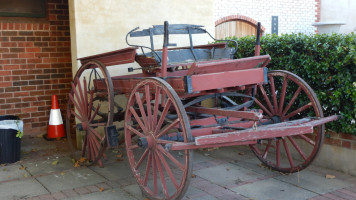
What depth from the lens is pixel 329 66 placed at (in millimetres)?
4562

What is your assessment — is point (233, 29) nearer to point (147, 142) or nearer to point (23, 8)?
point (23, 8)

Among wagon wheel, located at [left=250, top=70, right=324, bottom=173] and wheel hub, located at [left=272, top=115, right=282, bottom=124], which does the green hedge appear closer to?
wagon wheel, located at [left=250, top=70, right=324, bottom=173]

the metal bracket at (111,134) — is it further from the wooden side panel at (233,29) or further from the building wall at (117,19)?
the wooden side panel at (233,29)

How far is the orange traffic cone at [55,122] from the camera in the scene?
6645 millimetres

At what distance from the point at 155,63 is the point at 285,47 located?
1781 mm

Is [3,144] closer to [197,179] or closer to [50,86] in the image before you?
[50,86]

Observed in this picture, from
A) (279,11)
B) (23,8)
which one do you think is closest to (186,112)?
(23,8)

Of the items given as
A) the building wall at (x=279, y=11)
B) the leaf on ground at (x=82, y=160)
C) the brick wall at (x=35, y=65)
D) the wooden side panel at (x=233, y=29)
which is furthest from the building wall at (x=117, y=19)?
the building wall at (x=279, y=11)

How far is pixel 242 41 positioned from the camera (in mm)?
5840

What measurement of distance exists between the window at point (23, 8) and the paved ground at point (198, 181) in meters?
2.39

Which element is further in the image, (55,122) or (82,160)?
(55,122)

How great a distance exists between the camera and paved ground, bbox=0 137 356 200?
4125 millimetres

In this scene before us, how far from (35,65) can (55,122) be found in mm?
1001

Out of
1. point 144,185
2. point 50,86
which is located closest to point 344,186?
point 144,185
